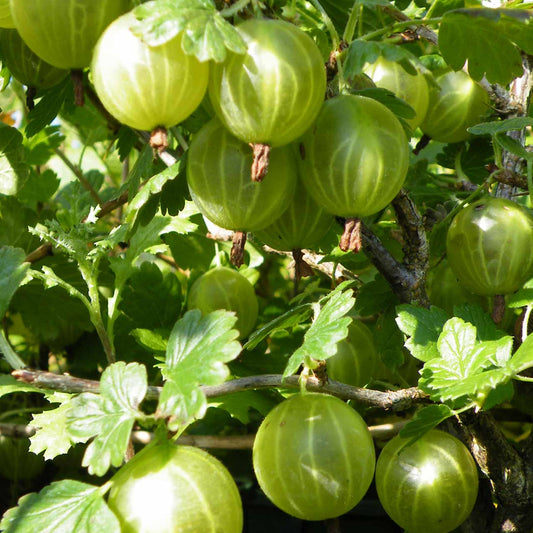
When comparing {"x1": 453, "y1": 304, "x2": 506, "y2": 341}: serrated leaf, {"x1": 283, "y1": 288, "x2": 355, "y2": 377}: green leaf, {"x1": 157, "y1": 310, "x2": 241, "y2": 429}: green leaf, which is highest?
{"x1": 157, "y1": 310, "x2": 241, "y2": 429}: green leaf

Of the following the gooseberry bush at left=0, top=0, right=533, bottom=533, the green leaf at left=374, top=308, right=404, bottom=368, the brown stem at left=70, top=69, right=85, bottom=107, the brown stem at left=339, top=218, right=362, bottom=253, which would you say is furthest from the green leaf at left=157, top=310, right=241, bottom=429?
the green leaf at left=374, top=308, right=404, bottom=368

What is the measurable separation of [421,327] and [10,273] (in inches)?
19.7

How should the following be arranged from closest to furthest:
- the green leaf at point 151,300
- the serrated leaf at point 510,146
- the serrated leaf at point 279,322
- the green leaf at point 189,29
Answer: the green leaf at point 189,29 < the serrated leaf at point 279,322 < the serrated leaf at point 510,146 < the green leaf at point 151,300

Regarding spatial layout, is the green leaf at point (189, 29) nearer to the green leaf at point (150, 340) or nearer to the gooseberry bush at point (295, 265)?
the gooseberry bush at point (295, 265)

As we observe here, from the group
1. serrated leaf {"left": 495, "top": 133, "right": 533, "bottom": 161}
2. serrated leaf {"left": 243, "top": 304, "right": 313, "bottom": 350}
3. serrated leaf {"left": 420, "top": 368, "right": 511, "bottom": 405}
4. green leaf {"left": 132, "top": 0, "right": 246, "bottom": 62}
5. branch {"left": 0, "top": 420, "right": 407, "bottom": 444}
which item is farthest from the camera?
branch {"left": 0, "top": 420, "right": 407, "bottom": 444}

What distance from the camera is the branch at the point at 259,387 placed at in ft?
2.24

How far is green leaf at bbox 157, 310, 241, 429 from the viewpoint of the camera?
61cm

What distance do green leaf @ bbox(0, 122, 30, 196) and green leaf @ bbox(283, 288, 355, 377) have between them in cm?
53

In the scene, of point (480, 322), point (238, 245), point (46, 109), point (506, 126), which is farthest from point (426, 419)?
point (46, 109)

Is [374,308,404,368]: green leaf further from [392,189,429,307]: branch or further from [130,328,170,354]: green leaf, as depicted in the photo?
[130,328,170,354]: green leaf

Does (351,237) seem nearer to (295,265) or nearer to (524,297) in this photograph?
(295,265)

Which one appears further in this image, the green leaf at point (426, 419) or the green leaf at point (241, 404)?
the green leaf at point (241, 404)

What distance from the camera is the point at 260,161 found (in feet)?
2.15

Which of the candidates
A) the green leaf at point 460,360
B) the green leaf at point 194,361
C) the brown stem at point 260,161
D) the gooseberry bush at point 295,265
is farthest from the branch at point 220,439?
the brown stem at point 260,161
